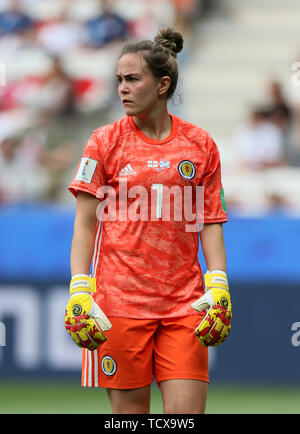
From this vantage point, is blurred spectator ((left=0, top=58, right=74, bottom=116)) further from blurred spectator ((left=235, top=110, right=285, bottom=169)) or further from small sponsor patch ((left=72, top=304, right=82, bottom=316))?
small sponsor patch ((left=72, top=304, right=82, bottom=316))

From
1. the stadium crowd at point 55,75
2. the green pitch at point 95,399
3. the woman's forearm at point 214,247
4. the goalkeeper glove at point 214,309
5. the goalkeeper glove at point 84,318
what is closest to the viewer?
the goalkeeper glove at point 84,318

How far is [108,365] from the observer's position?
3.88 m

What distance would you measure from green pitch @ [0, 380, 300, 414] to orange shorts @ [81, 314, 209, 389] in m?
2.73

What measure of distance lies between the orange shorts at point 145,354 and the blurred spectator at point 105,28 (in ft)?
25.3

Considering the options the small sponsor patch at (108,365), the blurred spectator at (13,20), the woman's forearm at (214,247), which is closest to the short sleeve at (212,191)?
the woman's forearm at (214,247)

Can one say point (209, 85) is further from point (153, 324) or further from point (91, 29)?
point (153, 324)

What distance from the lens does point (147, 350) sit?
3.89 meters

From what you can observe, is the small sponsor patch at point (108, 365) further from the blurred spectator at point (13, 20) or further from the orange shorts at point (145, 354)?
the blurred spectator at point (13, 20)

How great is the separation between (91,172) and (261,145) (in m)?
5.80

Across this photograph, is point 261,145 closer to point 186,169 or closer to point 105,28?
point 105,28

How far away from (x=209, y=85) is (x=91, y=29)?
1.81 meters

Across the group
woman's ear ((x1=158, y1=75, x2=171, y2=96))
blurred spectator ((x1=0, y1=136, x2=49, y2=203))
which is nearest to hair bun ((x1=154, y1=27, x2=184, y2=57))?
woman's ear ((x1=158, y1=75, x2=171, y2=96))

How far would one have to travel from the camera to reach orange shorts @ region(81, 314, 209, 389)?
3.85 m

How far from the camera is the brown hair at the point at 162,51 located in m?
3.90
